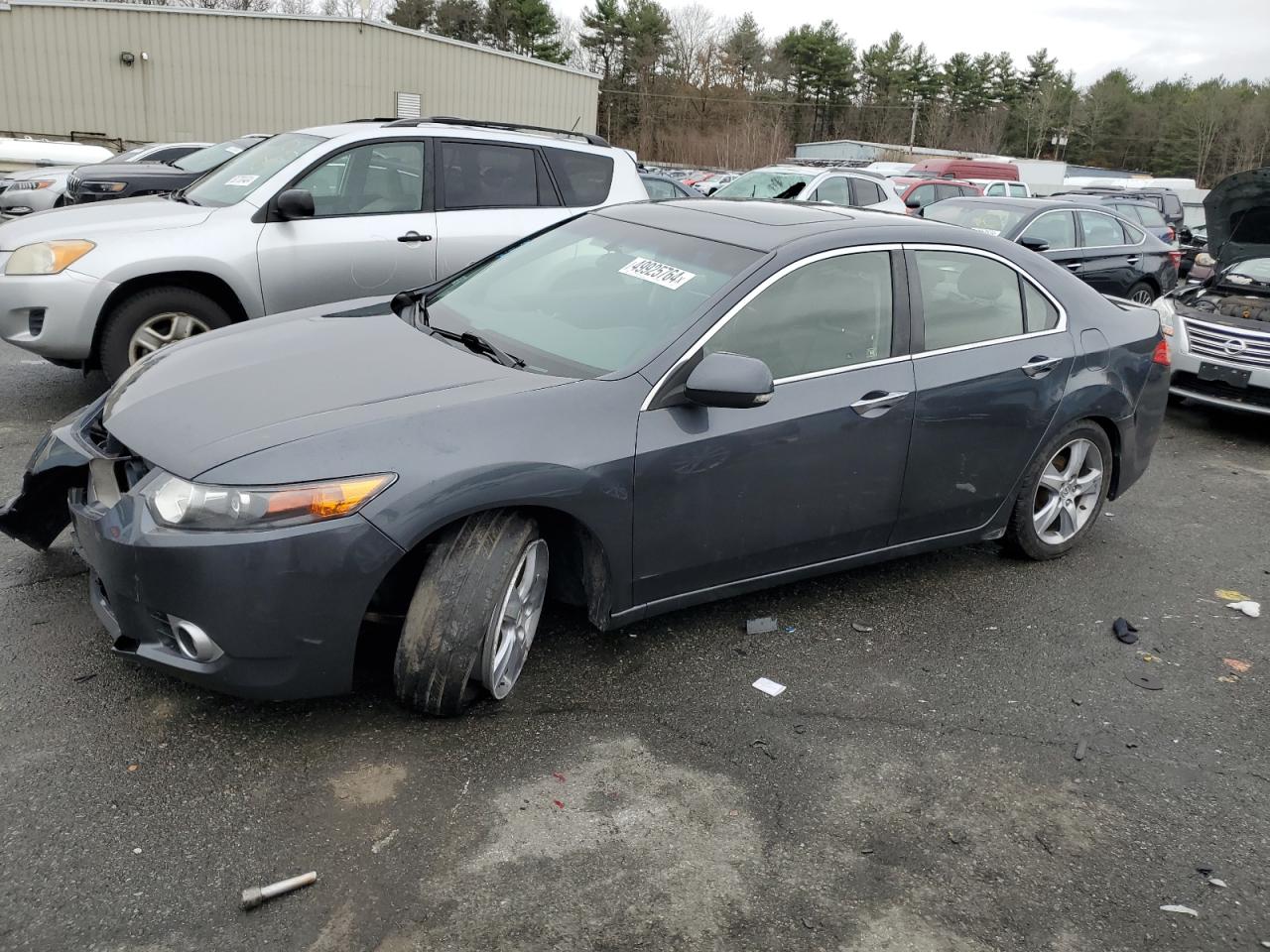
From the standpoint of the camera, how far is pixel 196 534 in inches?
112

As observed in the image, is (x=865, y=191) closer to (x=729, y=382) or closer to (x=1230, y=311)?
(x=1230, y=311)

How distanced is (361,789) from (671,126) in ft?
216

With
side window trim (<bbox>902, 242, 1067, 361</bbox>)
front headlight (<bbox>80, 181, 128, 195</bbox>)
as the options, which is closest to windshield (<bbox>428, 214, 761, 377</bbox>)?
side window trim (<bbox>902, 242, 1067, 361</bbox>)

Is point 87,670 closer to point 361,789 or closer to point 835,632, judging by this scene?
point 361,789

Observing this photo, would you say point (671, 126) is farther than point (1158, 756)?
Yes

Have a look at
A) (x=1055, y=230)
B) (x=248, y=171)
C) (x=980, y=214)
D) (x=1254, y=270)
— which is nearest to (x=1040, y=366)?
(x=248, y=171)

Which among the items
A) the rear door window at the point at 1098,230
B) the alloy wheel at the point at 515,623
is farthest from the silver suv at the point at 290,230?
the rear door window at the point at 1098,230

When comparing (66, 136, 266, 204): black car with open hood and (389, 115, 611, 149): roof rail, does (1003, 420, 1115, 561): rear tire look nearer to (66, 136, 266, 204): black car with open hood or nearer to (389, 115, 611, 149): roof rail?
Answer: (389, 115, 611, 149): roof rail

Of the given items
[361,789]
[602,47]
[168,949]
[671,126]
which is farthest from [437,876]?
[602,47]

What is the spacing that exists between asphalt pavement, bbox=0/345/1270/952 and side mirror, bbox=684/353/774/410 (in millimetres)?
1046

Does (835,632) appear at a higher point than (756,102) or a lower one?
lower

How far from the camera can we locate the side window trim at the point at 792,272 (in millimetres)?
3479

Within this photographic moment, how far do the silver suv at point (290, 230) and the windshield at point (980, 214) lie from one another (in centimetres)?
431

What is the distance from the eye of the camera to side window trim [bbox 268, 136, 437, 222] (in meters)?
6.43
